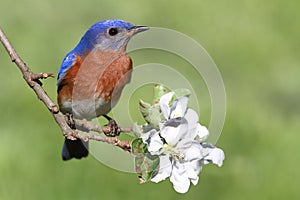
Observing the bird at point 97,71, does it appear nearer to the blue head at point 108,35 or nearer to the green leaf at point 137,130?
the blue head at point 108,35

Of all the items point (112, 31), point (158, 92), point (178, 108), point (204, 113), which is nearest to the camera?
point (178, 108)

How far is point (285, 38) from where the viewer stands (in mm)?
7699

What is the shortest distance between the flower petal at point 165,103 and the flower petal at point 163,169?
125 millimetres

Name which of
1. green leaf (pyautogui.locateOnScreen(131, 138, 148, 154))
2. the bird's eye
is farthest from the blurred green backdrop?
green leaf (pyautogui.locateOnScreen(131, 138, 148, 154))

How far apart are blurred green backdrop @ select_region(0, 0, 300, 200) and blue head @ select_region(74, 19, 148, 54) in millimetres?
Result: 1077

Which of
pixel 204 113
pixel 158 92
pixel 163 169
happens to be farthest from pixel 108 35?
pixel 204 113

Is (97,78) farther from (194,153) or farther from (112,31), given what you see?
(194,153)

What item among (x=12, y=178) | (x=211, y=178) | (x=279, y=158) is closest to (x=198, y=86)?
(x=279, y=158)

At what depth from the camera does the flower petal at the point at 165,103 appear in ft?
6.84

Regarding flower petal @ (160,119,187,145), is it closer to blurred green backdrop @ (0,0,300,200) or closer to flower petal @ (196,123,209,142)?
flower petal @ (196,123,209,142)

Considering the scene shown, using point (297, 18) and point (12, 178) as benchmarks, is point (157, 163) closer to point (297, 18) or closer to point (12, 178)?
point (12, 178)

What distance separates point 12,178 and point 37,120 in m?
0.90

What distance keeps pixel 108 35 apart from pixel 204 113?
2289 mm

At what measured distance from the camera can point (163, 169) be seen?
2146 millimetres
